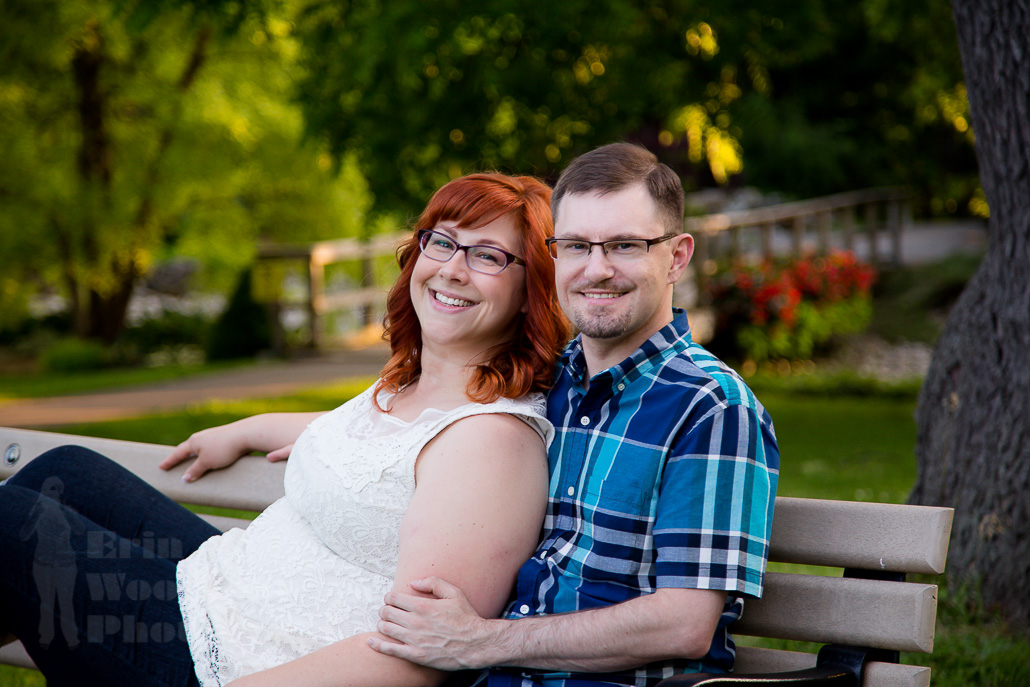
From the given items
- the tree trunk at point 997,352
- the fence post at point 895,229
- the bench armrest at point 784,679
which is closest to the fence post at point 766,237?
the fence post at point 895,229

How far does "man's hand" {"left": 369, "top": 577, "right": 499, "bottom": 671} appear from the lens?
1998 millimetres

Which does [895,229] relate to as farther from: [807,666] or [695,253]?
[807,666]

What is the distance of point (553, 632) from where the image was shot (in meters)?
1.95

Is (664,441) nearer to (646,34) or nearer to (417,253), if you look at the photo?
(417,253)

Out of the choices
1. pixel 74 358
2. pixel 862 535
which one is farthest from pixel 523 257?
pixel 74 358

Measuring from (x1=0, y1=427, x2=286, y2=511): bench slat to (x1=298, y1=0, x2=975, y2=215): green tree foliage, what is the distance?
259cm

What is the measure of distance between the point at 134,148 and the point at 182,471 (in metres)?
11.0

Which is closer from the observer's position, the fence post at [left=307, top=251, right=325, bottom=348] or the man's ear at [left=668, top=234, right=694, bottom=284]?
the man's ear at [left=668, top=234, right=694, bottom=284]

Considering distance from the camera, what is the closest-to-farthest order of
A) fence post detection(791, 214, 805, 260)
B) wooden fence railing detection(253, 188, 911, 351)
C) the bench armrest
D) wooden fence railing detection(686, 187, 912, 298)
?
the bench armrest, wooden fence railing detection(253, 188, 911, 351), wooden fence railing detection(686, 187, 912, 298), fence post detection(791, 214, 805, 260)

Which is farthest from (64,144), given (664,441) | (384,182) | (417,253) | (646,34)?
(664,441)

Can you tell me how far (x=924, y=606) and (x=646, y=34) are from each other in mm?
4688

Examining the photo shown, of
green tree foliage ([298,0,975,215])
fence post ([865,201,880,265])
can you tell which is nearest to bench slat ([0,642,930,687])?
green tree foliage ([298,0,975,215])

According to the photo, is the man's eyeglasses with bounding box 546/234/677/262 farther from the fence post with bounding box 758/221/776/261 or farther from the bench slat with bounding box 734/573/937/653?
the fence post with bounding box 758/221/776/261

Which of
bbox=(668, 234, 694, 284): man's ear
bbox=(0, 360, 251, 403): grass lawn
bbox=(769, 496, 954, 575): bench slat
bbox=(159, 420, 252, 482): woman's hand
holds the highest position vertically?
bbox=(668, 234, 694, 284): man's ear
